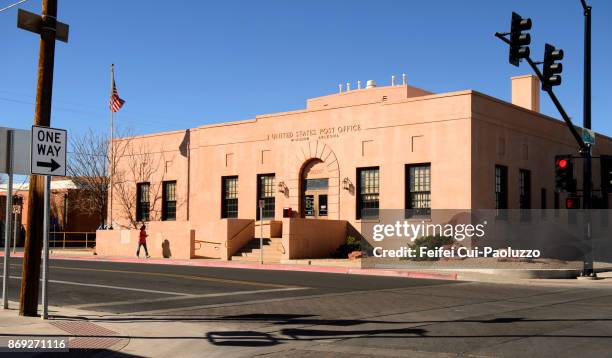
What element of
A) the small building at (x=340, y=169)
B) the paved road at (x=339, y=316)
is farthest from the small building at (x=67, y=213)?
the paved road at (x=339, y=316)

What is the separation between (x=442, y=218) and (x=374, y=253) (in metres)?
3.64

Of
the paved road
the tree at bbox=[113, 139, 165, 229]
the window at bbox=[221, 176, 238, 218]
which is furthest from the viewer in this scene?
the tree at bbox=[113, 139, 165, 229]

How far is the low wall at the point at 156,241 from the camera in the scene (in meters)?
33.8

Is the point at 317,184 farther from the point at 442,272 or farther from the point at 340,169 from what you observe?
the point at 442,272

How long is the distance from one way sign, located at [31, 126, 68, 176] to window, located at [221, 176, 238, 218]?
26.3m

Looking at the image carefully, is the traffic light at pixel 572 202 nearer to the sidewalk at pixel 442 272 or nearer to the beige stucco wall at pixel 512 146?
the sidewalk at pixel 442 272

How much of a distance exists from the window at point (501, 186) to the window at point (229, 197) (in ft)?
46.4

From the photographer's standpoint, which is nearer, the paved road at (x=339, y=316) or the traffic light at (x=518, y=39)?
the paved road at (x=339, y=316)

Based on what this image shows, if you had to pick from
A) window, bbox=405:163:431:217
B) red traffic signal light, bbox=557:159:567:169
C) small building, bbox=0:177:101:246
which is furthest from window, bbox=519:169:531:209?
small building, bbox=0:177:101:246

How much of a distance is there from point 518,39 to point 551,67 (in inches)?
89.6

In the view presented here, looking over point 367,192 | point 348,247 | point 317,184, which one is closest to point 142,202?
point 317,184

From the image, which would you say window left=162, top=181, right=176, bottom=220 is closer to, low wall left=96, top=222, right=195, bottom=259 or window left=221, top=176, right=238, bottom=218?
low wall left=96, top=222, right=195, bottom=259

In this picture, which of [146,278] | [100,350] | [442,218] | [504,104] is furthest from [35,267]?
[504,104]

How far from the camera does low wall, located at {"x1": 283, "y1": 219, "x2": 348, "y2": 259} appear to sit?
30.0m
